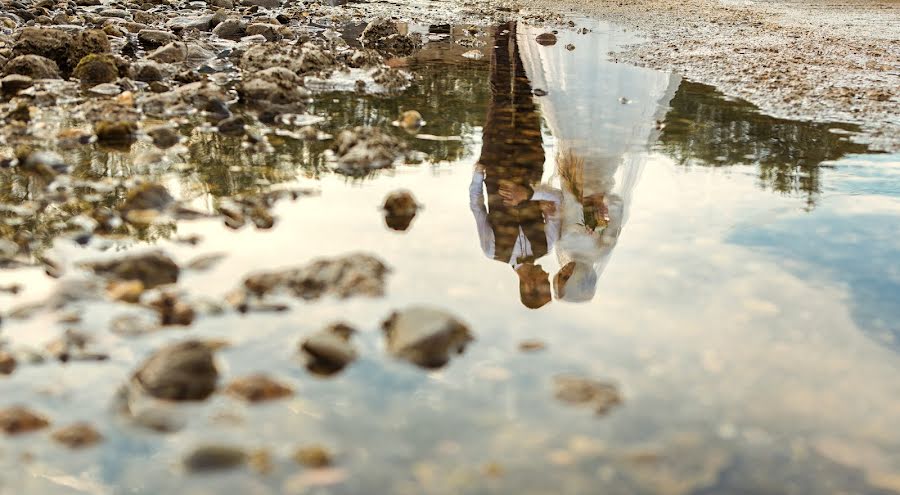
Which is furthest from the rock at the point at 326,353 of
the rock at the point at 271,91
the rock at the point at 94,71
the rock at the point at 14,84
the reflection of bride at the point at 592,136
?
the rock at the point at 94,71

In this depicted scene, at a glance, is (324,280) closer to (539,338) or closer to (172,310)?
(172,310)

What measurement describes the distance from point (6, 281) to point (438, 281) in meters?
1.49

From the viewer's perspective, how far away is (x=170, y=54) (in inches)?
327

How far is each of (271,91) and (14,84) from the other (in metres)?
2.05

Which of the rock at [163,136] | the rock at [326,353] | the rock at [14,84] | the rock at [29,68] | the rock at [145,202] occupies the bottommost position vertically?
the rock at [326,353]

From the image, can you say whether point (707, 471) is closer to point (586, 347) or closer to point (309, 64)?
point (586, 347)

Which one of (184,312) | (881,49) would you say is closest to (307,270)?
(184,312)

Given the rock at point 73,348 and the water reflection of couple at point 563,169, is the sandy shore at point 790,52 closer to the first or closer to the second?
the water reflection of couple at point 563,169

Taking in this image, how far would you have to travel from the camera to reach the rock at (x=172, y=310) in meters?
2.57

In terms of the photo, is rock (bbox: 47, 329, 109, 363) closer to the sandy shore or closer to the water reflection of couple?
the water reflection of couple

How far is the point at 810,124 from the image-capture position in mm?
5723

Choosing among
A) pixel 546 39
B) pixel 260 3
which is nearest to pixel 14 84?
pixel 546 39

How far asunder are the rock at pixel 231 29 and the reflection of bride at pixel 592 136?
3977 mm

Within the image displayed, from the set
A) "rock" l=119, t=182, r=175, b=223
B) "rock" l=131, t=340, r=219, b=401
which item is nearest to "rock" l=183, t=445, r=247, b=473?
"rock" l=131, t=340, r=219, b=401
